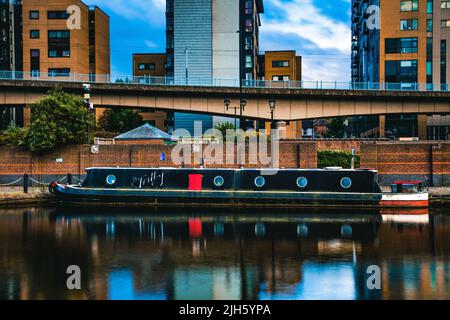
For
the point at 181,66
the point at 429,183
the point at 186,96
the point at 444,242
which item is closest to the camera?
the point at 444,242

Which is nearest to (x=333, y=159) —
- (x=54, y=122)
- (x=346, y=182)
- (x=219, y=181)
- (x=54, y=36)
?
(x=346, y=182)

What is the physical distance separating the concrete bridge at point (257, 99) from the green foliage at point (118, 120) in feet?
74.9

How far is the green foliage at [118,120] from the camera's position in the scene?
228 ft

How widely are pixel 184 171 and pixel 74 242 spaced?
39.5 ft

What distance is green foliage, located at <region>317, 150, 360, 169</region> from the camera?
43312 millimetres

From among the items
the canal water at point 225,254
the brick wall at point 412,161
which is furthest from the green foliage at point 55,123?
the brick wall at point 412,161

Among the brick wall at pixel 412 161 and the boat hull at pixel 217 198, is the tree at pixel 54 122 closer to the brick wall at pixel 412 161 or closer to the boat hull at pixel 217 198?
the boat hull at pixel 217 198

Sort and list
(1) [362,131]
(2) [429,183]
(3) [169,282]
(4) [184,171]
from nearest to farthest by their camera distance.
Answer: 1. (3) [169,282]
2. (4) [184,171]
3. (2) [429,183]
4. (1) [362,131]

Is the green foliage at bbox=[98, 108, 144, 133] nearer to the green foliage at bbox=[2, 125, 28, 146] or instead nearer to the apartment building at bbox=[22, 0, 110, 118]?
the apartment building at bbox=[22, 0, 110, 118]

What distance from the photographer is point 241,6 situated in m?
78.3

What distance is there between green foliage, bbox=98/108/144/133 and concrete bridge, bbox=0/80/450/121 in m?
22.8
